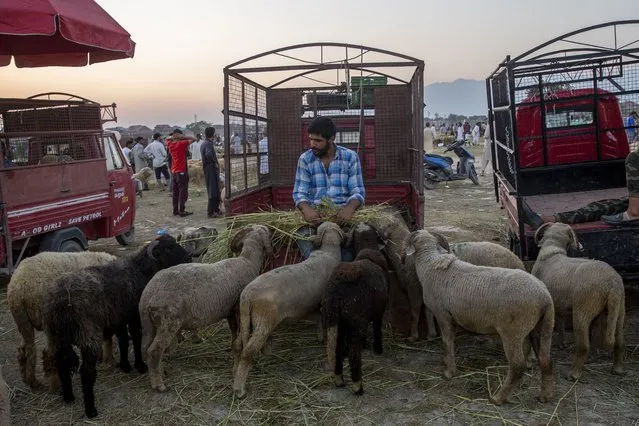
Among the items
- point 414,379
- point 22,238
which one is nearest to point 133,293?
point 414,379

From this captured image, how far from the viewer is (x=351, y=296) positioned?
446 cm

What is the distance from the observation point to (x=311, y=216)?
5988 mm

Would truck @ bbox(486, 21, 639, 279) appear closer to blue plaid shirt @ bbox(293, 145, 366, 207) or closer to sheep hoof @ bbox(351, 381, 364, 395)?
blue plaid shirt @ bbox(293, 145, 366, 207)

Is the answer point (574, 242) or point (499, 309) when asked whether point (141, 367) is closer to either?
point (499, 309)

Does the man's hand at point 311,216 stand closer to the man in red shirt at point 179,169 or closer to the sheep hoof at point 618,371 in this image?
the sheep hoof at point 618,371

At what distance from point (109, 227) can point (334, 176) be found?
5.25m

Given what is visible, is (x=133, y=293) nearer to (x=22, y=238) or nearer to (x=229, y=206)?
(x=229, y=206)

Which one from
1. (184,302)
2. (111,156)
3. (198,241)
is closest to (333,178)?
(198,241)

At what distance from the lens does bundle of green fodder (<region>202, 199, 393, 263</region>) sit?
6.02 meters

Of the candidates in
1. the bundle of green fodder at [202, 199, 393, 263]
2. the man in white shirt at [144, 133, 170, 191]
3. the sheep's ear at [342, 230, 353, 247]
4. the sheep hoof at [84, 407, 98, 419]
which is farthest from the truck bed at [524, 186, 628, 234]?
the man in white shirt at [144, 133, 170, 191]

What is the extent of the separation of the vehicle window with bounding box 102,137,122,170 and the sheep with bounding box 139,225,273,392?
611cm

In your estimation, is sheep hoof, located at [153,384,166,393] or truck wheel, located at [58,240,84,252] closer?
Answer: sheep hoof, located at [153,384,166,393]

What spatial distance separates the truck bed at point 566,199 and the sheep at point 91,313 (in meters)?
4.92

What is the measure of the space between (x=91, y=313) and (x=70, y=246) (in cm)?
457
